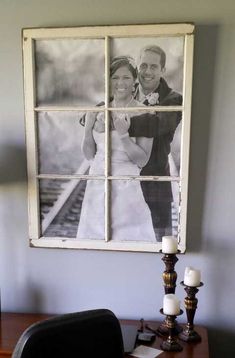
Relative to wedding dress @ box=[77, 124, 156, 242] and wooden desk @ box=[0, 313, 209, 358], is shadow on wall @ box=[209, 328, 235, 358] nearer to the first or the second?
wooden desk @ box=[0, 313, 209, 358]

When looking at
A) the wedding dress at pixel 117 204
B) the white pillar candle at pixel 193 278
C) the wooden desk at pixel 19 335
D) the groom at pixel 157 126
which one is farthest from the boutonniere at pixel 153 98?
the wooden desk at pixel 19 335

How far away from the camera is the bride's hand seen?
1802 millimetres

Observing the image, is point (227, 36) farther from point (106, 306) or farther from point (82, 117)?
point (106, 306)

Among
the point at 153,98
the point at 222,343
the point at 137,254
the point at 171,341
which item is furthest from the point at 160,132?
the point at 222,343

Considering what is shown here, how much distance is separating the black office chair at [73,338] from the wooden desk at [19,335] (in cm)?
41

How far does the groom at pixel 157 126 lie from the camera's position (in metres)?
1.76

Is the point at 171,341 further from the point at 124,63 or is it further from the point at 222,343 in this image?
the point at 124,63

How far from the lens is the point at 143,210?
183 cm

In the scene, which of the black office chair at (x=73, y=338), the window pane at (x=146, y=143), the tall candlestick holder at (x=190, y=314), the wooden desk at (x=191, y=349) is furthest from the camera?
the window pane at (x=146, y=143)

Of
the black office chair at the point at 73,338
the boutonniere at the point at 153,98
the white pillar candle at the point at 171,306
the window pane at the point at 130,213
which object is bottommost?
the white pillar candle at the point at 171,306

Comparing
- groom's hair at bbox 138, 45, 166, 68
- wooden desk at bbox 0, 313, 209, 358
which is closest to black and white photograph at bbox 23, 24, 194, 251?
groom's hair at bbox 138, 45, 166, 68

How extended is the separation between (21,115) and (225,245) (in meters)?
1.13

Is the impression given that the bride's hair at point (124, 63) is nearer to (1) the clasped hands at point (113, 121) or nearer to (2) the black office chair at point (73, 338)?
(1) the clasped hands at point (113, 121)

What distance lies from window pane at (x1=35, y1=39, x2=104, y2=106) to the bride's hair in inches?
2.0
